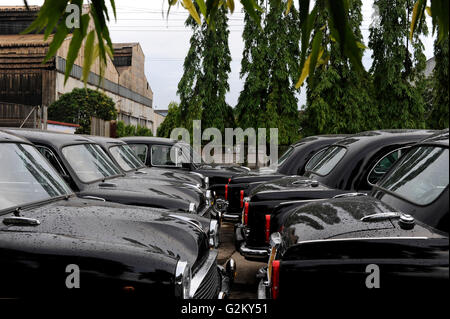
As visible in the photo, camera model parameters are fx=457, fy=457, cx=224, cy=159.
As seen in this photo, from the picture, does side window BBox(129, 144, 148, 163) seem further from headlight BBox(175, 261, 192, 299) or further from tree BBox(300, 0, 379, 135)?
tree BBox(300, 0, 379, 135)

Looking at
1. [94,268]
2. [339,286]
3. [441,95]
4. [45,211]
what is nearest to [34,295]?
[94,268]

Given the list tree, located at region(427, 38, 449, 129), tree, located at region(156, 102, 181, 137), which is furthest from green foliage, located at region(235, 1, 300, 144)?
tree, located at region(427, 38, 449, 129)

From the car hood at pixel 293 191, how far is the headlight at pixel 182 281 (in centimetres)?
277

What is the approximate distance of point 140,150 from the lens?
31.1 feet

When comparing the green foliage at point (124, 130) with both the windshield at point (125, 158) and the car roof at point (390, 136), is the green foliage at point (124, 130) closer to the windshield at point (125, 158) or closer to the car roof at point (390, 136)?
the windshield at point (125, 158)

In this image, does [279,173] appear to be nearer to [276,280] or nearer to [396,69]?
[276,280]

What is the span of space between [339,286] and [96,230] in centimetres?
149

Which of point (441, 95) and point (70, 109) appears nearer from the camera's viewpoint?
point (441, 95)

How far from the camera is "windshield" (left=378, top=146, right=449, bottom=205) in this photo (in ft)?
8.72

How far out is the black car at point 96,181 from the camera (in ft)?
17.0

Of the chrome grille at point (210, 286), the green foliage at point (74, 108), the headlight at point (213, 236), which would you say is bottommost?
the chrome grille at point (210, 286)

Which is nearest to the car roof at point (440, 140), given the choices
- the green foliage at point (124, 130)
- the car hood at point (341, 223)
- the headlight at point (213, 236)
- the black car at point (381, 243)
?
the black car at point (381, 243)

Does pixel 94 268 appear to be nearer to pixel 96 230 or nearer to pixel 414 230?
pixel 96 230
